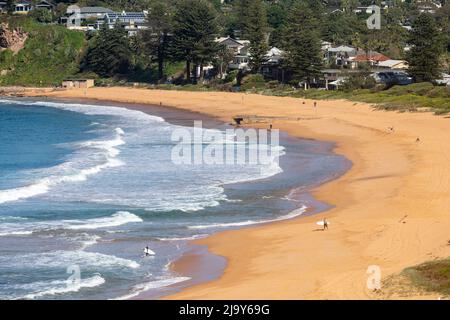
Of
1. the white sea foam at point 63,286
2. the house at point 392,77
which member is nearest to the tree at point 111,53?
the house at point 392,77

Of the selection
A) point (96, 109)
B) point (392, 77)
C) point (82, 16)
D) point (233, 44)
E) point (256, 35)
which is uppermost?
point (82, 16)

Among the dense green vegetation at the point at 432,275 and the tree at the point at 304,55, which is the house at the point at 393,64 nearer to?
the tree at the point at 304,55

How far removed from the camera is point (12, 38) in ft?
390

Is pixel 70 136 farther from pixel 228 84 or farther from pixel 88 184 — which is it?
pixel 228 84

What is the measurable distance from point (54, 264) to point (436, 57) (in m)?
60.2

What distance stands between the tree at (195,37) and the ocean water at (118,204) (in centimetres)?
3577

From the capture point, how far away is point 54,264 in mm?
29062

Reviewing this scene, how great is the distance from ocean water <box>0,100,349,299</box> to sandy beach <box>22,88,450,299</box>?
4.60 ft

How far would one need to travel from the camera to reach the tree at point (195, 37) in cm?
9912

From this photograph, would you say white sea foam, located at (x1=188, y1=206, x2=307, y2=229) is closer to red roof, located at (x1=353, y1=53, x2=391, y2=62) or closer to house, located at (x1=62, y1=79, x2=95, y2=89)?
red roof, located at (x1=353, y1=53, x2=391, y2=62)

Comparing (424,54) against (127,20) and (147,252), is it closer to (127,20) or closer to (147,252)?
(127,20)

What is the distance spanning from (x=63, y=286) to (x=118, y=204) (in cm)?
1171

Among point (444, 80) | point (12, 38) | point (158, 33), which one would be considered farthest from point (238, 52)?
point (12, 38)
